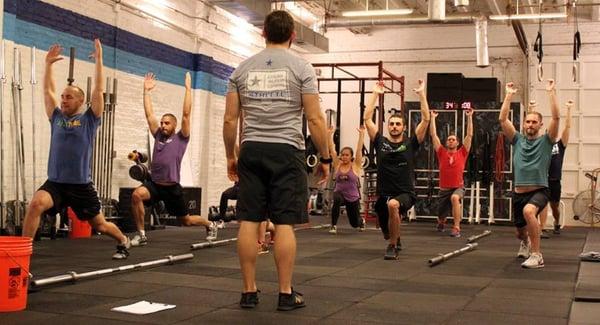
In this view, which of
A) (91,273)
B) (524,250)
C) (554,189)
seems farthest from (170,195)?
(554,189)

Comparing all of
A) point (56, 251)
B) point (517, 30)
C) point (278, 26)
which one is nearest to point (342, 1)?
point (517, 30)

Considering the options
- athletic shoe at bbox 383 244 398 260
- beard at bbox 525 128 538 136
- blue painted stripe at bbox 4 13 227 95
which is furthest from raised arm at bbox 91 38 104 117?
beard at bbox 525 128 538 136

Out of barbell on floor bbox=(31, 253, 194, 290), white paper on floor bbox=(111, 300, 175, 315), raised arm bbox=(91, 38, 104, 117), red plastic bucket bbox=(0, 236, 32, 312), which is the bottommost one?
white paper on floor bbox=(111, 300, 175, 315)

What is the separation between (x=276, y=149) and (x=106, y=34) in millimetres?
6573

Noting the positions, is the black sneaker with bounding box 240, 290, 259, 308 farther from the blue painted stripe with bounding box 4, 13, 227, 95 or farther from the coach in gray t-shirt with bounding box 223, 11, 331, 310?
the blue painted stripe with bounding box 4, 13, 227, 95

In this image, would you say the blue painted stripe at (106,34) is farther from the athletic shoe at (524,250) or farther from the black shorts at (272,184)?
the athletic shoe at (524,250)

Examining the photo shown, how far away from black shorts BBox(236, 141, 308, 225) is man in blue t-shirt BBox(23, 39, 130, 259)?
168 centimetres

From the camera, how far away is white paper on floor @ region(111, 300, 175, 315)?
3512 millimetres

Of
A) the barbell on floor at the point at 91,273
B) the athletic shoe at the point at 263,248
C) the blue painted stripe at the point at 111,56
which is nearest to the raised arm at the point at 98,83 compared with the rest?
the barbell on floor at the point at 91,273

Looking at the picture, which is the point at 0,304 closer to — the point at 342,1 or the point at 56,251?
the point at 56,251

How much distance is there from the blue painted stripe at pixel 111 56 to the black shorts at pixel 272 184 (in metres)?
5.13

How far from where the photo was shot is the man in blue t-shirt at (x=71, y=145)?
4.70 m

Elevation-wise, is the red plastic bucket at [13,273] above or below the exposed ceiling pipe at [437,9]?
below

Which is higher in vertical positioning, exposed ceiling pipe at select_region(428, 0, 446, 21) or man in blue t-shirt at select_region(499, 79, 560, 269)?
exposed ceiling pipe at select_region(428, 0, 446, 21)
